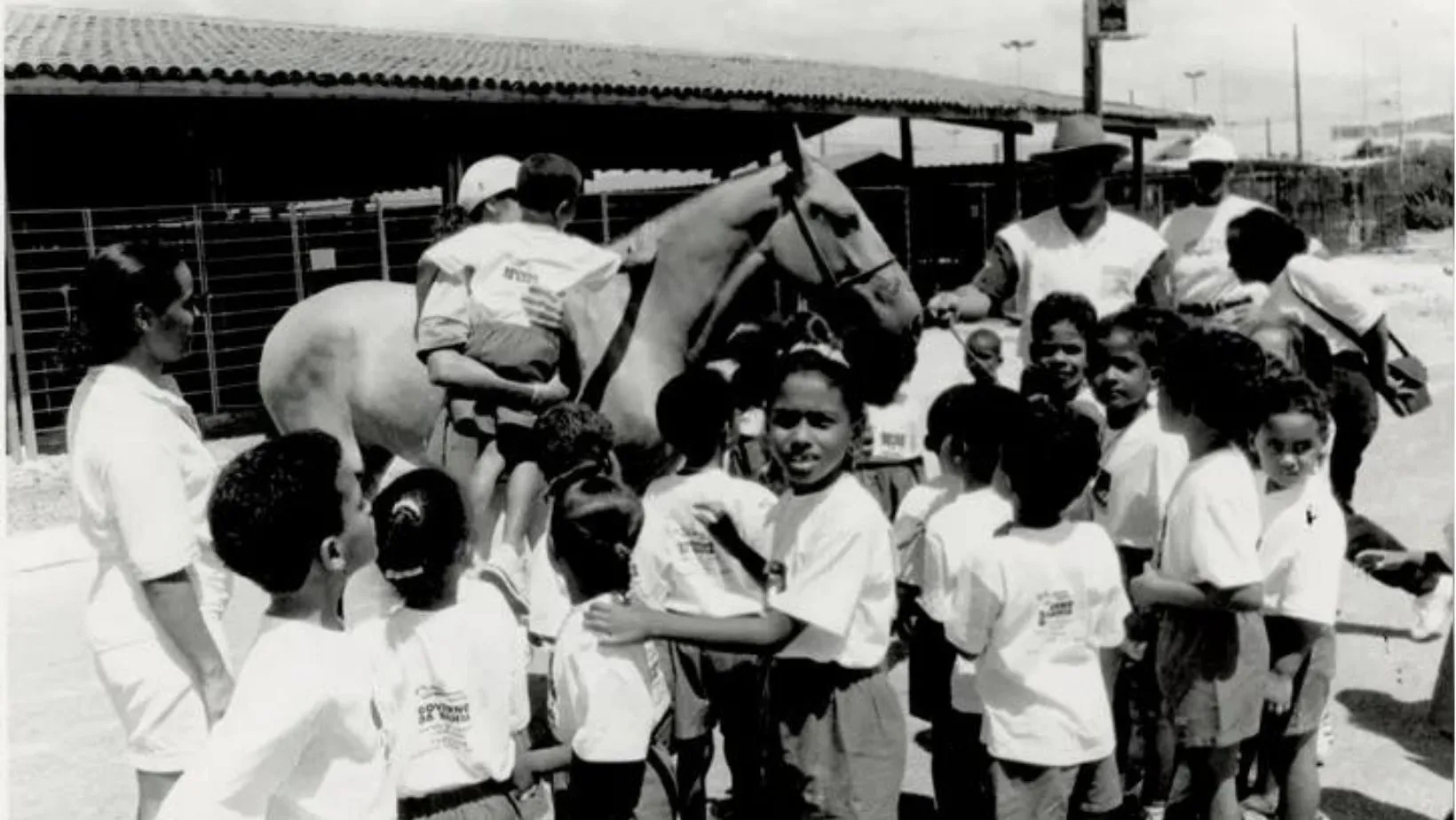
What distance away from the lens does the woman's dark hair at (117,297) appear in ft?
9.00

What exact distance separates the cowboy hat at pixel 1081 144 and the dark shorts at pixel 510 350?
1.91m

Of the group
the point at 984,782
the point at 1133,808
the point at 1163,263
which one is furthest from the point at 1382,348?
the point at 984,782

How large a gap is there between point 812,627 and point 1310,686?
1.47 m

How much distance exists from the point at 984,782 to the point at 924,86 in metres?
19.9

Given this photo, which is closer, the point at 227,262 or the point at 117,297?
the point at 117,297

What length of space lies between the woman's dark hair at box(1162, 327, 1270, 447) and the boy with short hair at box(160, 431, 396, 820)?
6.54 feet

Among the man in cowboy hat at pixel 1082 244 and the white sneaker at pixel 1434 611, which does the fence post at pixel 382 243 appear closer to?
the man in cowboy hat at pixel 1082 244

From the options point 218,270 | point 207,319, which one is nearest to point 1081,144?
point 207,319

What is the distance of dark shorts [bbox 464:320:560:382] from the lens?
4363 millimetres

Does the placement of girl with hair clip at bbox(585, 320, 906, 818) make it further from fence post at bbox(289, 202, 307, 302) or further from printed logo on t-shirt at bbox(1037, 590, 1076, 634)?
fence post at bbox(289, 202, 307, 302)

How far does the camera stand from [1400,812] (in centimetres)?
392

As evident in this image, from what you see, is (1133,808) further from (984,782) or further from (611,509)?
(611,509)

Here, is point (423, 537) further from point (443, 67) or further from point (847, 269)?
point (443, 67)

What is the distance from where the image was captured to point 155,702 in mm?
2713
